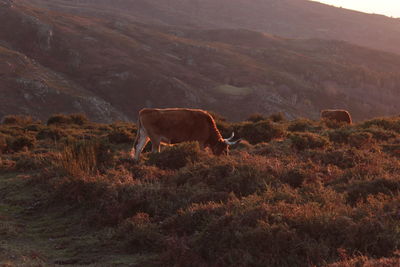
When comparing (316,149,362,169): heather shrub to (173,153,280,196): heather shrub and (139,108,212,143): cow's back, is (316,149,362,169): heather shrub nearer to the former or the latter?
(173,153,280,196): heather shrub

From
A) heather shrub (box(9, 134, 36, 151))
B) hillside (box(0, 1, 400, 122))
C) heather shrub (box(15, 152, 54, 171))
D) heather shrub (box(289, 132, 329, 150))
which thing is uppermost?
heather shrub (box(289, 132, 329, 150))

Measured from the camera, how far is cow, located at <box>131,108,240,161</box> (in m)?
12.1

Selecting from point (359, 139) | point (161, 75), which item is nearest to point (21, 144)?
point (359, 139)

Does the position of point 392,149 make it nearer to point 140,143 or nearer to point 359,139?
point 359,139

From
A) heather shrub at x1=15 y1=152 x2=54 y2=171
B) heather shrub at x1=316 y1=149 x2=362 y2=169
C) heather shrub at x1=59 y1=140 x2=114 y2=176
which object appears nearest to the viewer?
heather shrub at x1=59 y1=140 x2=114 y2=176

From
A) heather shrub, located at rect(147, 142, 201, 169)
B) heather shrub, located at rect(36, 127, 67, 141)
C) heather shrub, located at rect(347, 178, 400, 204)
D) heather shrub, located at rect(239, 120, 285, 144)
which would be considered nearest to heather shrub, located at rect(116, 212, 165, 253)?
heather shrub, located at rect(347, 178, 400, 204)

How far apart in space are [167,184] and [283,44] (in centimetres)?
11344

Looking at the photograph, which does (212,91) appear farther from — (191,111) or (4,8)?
(191,111)

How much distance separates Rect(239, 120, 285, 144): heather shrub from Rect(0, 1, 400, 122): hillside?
32.7m

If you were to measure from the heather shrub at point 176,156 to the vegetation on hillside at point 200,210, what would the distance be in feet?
0.09

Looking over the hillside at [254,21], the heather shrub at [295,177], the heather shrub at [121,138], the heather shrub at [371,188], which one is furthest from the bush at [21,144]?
the hillside at [254,21]

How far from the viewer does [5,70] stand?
51656 millimetres

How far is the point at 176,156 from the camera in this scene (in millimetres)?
10789

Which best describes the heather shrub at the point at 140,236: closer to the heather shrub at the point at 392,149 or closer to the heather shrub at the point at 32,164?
the heather shrub at the point at 32,164
